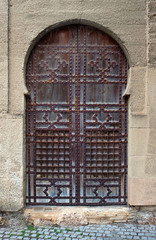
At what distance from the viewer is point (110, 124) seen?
12.4 feet

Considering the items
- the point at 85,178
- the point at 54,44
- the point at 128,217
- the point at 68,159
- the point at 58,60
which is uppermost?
the point at 54,44

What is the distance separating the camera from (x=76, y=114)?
12.3 feet

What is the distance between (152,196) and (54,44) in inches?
117

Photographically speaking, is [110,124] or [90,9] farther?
[110,124]

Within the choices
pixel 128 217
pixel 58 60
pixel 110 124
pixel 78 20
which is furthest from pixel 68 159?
pixel 78 20

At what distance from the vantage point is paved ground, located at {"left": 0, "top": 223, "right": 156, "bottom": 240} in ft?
10.5

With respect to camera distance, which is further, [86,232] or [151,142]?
[151,142]

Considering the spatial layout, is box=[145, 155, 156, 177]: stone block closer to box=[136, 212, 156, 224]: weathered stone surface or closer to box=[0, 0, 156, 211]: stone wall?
box=[0, 0, 156, 211]: stone wall

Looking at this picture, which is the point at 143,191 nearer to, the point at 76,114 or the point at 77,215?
the point at 77,215

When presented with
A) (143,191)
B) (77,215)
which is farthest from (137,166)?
(77,215)

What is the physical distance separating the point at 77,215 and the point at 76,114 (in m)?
1.62

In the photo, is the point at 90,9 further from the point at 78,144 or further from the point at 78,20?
the point at 78,144

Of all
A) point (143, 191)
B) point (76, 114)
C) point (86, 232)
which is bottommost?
point (86, 232)

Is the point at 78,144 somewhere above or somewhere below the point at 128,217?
above
